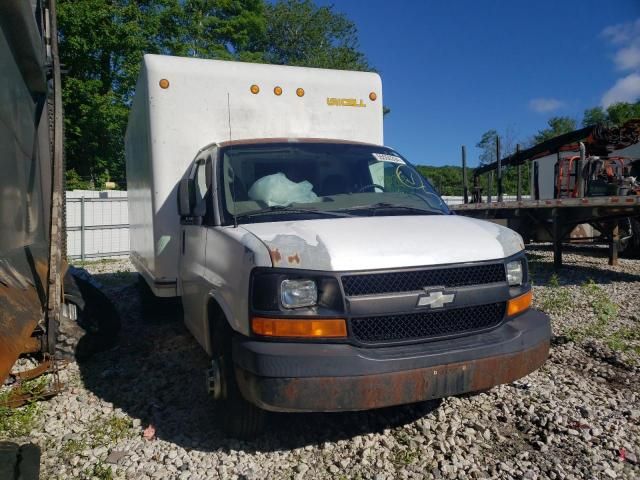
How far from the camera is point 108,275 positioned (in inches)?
429

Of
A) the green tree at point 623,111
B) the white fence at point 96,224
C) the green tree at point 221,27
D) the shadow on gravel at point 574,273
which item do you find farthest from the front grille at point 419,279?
the green tree at point 623,111

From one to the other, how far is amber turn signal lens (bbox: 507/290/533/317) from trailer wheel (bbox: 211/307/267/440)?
166 centimetres

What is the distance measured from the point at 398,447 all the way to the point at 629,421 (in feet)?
5.39

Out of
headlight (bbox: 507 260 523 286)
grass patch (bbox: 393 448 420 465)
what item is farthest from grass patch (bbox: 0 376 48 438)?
headlight (bbox: 507 260 523 286)

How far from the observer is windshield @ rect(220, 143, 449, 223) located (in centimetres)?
348

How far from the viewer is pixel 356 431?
11.2ft

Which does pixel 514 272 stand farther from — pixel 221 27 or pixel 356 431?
pixel 221 27

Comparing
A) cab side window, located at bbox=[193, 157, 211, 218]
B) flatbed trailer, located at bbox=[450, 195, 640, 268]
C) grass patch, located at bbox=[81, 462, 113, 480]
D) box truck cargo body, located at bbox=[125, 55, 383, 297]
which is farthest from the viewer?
flatbed trailer, located at bbox=[450, 195, 640, 268]

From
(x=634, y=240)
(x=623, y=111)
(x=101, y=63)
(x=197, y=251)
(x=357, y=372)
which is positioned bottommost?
(x=357, y=372)

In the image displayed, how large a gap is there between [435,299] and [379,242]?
0.45 meters

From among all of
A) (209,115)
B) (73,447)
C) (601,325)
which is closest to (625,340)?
(601,325)

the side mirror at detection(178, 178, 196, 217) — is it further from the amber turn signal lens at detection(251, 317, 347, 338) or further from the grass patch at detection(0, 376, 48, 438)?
the grass patch at detection(0, 376, 48, 438)

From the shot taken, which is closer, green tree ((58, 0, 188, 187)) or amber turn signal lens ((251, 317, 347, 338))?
amber turn signal lens ((251, 317, 347, 338))

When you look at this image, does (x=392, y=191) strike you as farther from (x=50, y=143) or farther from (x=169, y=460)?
(x=50, y=143)
